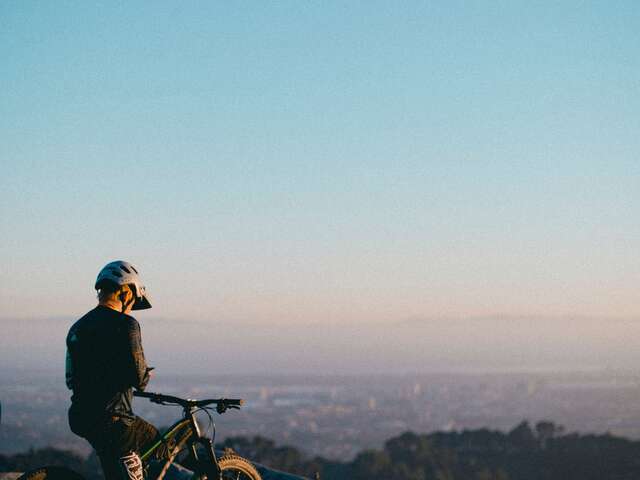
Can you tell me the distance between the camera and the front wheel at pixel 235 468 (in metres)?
8.62

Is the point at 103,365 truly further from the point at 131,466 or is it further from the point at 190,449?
the point at 190,449

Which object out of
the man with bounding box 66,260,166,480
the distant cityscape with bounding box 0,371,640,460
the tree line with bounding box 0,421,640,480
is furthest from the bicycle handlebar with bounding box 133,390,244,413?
the distant cityscape with bounding box 0,371,640,460

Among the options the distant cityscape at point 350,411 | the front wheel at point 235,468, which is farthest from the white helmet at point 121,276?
the distant cityscape at point 350,411

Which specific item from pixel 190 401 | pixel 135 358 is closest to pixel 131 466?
pixel 190 401

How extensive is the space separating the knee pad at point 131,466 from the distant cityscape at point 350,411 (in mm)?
60539

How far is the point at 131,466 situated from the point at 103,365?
1017 mm

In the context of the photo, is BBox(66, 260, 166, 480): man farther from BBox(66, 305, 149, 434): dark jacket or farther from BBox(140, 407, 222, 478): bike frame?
BBox(140, 407, 222, 478): bike frame

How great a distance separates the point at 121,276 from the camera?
24.0 ft

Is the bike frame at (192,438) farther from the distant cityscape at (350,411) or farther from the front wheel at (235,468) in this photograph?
the distant cityscape at (350,411)

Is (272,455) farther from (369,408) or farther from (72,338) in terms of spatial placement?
(369,408)

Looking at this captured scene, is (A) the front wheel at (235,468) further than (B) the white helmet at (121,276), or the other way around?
(A) the front wheel at (235,468)

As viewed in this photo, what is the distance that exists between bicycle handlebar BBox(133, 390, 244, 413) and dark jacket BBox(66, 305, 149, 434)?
46 cm

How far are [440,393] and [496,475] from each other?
139m

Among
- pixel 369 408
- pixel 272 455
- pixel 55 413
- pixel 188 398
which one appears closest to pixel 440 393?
pixel 369 408
